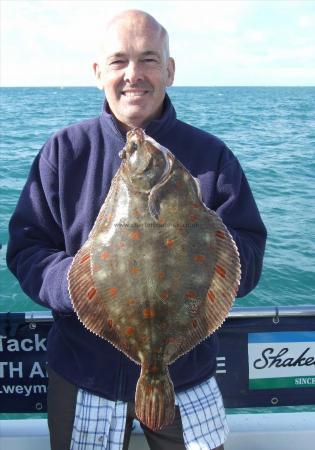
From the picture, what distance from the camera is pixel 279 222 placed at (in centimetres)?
1246

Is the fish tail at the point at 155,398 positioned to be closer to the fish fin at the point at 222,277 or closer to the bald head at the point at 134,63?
the fish fin at the point at 222,277

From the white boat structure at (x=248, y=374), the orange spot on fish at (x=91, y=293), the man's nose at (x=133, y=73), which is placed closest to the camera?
the orange spot on fish at (x=91, y=293)

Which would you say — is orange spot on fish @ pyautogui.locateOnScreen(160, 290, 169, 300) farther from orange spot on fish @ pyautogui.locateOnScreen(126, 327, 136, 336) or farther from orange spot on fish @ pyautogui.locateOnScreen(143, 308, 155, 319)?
orange spot on fish @ pyautogui.locateOnScreen(126, 327, 136, 336)

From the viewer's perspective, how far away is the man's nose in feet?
8.05

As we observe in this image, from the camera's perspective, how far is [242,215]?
2547 mm

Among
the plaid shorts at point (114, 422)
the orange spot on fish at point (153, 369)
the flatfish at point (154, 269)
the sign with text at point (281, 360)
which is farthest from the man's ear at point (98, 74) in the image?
the sign with text at point (281, 360)

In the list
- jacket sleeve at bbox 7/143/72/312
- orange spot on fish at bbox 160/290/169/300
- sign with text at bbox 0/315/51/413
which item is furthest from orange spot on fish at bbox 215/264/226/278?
sign with text at bbox 0/315/51/413

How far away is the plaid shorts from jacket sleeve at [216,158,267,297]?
0.57m

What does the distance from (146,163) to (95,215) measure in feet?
2.06

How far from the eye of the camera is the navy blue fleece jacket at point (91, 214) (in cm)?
254

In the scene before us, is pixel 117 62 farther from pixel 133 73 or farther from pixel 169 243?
pixel 169 243

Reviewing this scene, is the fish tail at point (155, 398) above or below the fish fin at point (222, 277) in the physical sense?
below

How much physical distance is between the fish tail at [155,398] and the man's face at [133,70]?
1.20 m

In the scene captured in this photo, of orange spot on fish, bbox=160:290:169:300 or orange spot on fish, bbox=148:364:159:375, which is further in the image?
orange spot on fish, bbox=148:364:159:375
